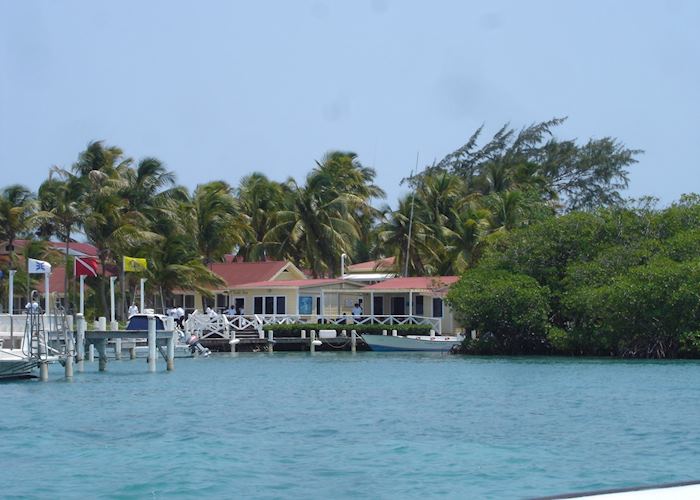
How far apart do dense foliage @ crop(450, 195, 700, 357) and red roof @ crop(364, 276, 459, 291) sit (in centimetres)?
455

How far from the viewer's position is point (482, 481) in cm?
1816

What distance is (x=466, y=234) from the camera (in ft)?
220

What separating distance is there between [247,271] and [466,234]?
523 inches

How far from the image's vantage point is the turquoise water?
59.5 feet

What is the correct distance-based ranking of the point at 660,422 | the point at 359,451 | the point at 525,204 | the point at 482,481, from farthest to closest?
the point at 525,204 → the point at 660,422 → the point at 359,451 → the point at 482,481

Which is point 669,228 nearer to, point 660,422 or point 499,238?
point 499,238

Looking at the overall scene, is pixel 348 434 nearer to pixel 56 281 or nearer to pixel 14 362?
pixel 14 362

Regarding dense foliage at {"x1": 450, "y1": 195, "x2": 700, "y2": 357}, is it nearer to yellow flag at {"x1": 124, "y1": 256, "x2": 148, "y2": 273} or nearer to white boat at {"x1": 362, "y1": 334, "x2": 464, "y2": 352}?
white boat at {"x1": 362, "y1": 334, "x2": 464, "y2": 352}

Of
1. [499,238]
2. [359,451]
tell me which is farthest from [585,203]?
[359,451]

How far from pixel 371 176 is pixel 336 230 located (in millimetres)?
11378

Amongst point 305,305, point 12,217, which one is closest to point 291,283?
point 305,305

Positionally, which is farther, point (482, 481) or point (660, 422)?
point (660, 422)

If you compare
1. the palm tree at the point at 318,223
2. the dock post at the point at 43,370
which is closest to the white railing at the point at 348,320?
the palm tree at the point at 318,223

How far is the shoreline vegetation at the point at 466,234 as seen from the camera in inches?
1957
